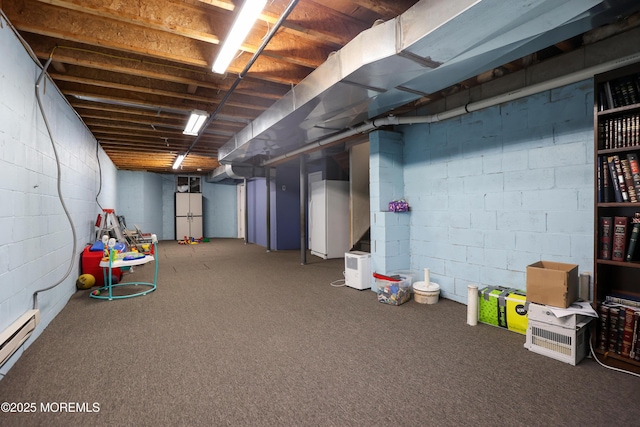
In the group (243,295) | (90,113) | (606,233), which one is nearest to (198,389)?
(243,295)

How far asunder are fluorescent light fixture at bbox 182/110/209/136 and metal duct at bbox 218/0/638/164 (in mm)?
1403

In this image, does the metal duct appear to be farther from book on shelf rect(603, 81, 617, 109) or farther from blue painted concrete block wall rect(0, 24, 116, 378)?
blue painted concrete block wall rect(0, 24, 116, 378)

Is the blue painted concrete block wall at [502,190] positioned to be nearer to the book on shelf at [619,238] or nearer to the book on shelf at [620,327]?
the book on shelf at [619,238]

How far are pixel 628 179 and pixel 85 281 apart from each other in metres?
5.91

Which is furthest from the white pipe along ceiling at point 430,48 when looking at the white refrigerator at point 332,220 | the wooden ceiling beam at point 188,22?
the white refrigerator at point 332,220

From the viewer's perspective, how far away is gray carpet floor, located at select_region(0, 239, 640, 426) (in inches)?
68.7

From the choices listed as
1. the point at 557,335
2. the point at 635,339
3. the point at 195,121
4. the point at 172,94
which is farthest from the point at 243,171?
the point at 635,339

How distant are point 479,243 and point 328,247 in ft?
13.0

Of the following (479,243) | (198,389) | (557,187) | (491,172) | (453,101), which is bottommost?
(198,389)

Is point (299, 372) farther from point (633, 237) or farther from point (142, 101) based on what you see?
point (142, 101)

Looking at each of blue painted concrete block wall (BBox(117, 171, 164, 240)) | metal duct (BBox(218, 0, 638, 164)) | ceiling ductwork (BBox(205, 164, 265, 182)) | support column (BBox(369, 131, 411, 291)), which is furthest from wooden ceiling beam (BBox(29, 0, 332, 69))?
blue painted concrete block wall (BBox(117, 171, 164, 240))

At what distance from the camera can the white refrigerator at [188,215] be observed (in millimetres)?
11359

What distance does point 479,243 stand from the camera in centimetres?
345

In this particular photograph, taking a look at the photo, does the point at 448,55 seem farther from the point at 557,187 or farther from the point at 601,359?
the point at 601,359
